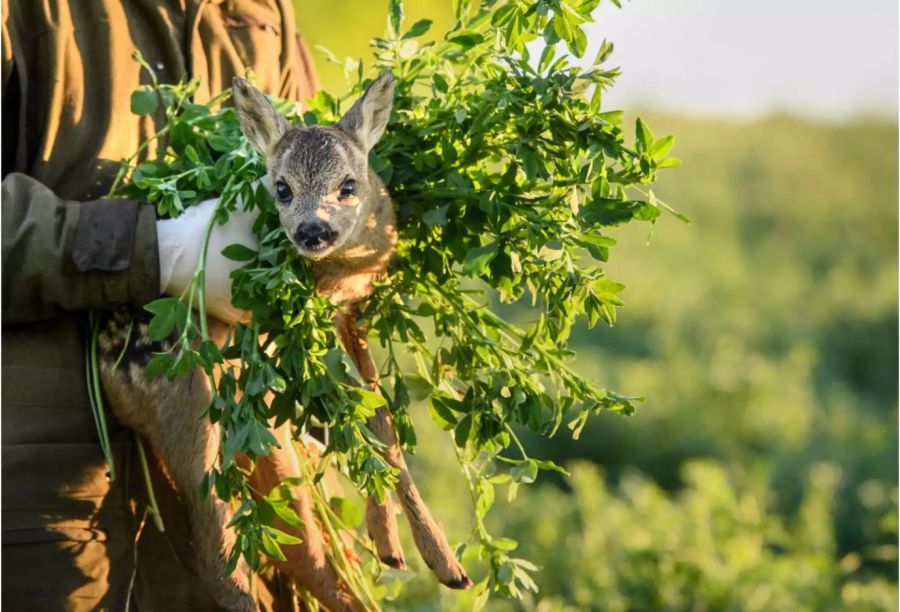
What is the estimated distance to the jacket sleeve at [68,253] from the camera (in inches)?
104

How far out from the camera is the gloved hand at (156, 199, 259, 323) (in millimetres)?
2703

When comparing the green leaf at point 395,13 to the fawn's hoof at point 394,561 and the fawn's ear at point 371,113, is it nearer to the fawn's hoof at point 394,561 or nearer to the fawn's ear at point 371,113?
the fawn's ear at point 371,113

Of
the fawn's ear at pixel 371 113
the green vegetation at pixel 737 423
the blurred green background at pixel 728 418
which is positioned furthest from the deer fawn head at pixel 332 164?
the green vegetation at pixel 737 423

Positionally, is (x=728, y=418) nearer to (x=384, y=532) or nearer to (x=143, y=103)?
(x=384, y=532)

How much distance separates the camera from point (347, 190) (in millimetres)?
2691

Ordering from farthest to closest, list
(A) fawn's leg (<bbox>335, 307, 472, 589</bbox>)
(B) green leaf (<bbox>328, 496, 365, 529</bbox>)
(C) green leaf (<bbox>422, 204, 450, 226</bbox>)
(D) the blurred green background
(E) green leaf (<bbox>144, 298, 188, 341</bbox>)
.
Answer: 1. (D) the blurred green background
2. (B) green leaf (<bbox>328, 496, 365, 529</bbox>)
3. (A) fawn's leg (<bbox>335, 307, 472, 589</bbox>)
4. (C) green leaf (<bbox>422, 204, 450, 226</bbox>)
5. (E) green leaf (<bbox>144, 298, 188, 341</bbox>)

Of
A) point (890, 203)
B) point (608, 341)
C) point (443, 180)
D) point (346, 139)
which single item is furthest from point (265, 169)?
point (890, 203)

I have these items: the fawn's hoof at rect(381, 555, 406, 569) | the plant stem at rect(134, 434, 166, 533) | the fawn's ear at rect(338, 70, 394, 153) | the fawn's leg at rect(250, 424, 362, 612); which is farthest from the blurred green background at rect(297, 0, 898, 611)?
the plant stem at rect(134, 434, 166, 533)

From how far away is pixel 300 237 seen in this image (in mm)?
2506

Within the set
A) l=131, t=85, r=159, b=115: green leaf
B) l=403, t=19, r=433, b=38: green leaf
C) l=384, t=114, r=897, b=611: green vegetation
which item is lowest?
l=384, t=114, r=897, b=611: green vegetation

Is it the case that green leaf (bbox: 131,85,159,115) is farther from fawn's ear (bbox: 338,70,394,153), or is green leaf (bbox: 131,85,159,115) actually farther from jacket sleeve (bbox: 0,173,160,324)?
fawn's ear (bbox: 338,70,394,153)

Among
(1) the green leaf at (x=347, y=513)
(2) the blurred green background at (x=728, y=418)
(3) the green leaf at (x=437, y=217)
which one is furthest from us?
(2) the blurred green background at (x=728, y=418)

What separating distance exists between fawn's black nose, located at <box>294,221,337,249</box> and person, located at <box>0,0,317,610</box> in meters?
0.29

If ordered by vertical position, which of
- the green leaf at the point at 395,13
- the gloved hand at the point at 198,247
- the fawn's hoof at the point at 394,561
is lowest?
the fawn's hoof at the point at 394,561
